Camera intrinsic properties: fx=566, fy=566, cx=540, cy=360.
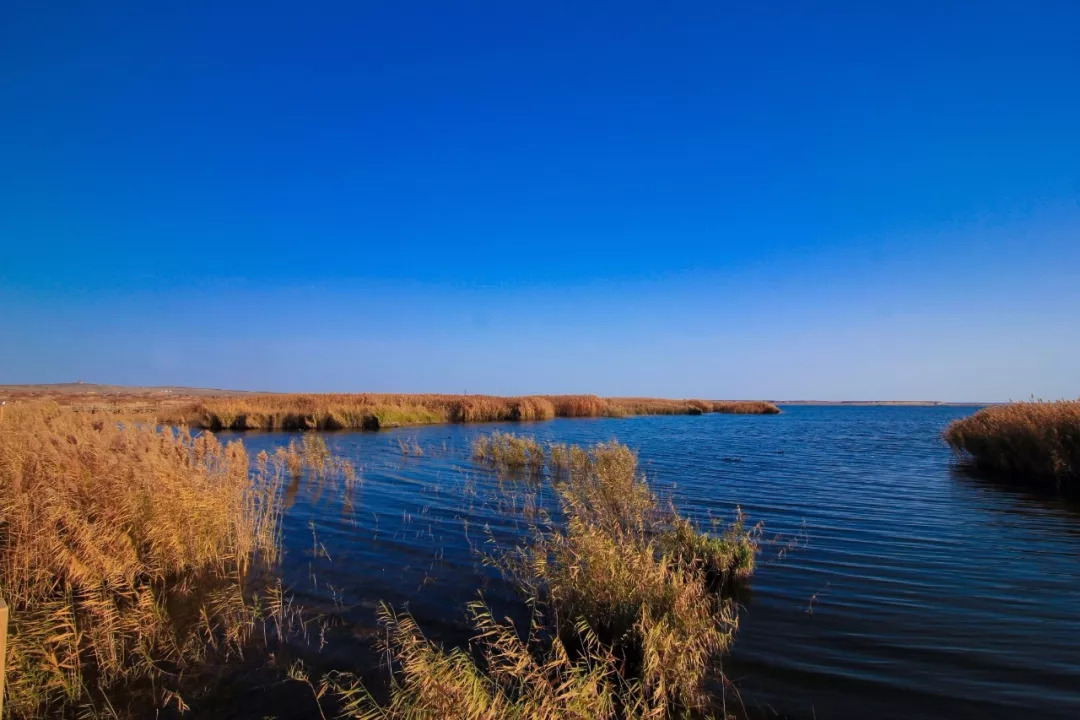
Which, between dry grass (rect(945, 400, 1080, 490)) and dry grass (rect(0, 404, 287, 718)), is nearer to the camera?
dry grass (rect(0, 404, 287, 718))

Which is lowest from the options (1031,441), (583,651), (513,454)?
(583,651)

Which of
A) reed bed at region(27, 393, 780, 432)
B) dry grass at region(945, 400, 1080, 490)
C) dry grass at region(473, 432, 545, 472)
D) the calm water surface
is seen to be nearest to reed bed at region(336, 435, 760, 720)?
the calm water surface

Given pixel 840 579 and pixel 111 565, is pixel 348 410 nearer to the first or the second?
pixel 111 565

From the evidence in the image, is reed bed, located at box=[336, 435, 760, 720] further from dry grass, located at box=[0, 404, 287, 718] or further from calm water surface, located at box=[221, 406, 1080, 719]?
dry grass, located at box=[0, 404, 287, 718]

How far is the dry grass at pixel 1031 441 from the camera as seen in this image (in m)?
14.0

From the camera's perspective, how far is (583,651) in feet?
16.4

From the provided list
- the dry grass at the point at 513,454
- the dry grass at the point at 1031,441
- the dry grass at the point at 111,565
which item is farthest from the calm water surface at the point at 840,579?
the dry grass at the point at 513,454

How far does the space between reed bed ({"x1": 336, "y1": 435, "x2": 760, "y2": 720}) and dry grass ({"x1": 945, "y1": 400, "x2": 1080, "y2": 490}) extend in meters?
12.5

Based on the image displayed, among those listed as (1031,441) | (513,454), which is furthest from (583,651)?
(1031,441)

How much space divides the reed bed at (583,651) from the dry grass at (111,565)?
72.5 inches

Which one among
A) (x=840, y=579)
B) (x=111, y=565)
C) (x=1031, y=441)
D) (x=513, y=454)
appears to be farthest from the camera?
(x=513, y=454)

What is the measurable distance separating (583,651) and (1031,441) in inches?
645

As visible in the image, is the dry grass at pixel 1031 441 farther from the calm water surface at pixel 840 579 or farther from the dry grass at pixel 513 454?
the dry grass at pixel 513 454

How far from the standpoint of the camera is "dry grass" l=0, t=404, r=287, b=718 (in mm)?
4656
